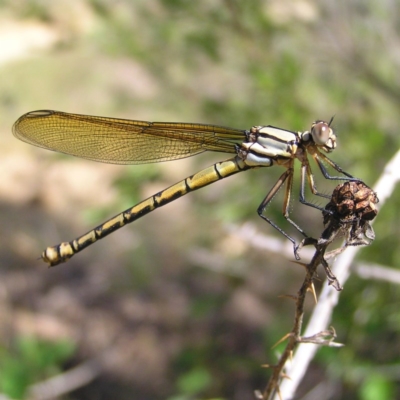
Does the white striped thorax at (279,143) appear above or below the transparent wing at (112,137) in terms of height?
below

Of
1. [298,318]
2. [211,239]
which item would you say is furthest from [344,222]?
[211,239]

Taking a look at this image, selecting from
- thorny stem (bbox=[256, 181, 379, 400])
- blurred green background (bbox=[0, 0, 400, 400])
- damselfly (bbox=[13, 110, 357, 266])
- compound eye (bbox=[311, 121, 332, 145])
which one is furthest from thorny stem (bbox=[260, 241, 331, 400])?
compound eye (bbox=[311, 121, 332, 145])

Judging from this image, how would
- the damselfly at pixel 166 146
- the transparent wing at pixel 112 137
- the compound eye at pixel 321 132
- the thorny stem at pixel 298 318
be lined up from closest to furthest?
the thorny stem at pixel 298 318
the compound eye at pixel 321 132
the damselfly at pixel 166 146
the transparent wing at pixel 112 137

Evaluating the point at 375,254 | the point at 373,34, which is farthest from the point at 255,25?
the point at 375,254

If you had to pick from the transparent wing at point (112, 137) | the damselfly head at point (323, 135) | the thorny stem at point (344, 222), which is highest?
the transparent wing at point (112, 137)

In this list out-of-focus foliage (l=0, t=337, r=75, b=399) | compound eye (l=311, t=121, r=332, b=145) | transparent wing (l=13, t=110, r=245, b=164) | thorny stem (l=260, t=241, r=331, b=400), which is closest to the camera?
thorny stem (l=260, t=241, r=331, b=400)

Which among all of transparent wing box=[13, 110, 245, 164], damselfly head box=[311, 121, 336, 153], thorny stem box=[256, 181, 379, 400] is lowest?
thorny stem box=[256, 181, 379, 400]

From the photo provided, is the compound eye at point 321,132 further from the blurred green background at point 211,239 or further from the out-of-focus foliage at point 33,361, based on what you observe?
the out-of-focus foliage at point 33,361

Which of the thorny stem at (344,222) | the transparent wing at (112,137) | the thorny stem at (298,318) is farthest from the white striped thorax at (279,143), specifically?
the thorny stem at (298,318)

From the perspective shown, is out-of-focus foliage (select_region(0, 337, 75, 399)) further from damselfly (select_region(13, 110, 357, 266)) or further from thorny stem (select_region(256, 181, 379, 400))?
thorny stem (select_region(256, 181, 379, 400))
